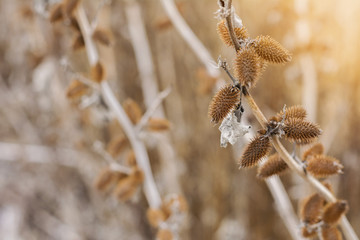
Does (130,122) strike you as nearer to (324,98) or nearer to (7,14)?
(324,98)

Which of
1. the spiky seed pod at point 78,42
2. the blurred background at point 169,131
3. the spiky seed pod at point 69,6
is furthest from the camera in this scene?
the blurred background at point 169,131

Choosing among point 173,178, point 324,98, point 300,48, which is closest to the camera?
point 300,48

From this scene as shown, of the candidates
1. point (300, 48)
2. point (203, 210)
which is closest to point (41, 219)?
point (203, 210)

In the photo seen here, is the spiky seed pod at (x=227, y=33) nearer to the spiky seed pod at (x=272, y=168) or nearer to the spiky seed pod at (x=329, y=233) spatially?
the spiky seed pod at (x=272, y=168)

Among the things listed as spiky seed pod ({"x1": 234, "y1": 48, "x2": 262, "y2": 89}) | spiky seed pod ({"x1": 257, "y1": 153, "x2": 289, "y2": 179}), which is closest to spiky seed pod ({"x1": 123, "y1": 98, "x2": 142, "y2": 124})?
spiky seed pod ({"x1": 257, "y1": 153, "x2": 289, "y2": 179})

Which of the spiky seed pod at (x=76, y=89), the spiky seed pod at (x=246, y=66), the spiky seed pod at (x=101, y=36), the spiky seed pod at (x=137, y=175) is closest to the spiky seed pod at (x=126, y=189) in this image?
the spiky seed pod at (x=137, y=175)

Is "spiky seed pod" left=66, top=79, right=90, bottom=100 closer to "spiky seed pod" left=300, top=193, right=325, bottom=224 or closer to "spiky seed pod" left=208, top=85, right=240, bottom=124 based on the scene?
"spiky seed pod" left=208, top=85, right=240, bottom=124
